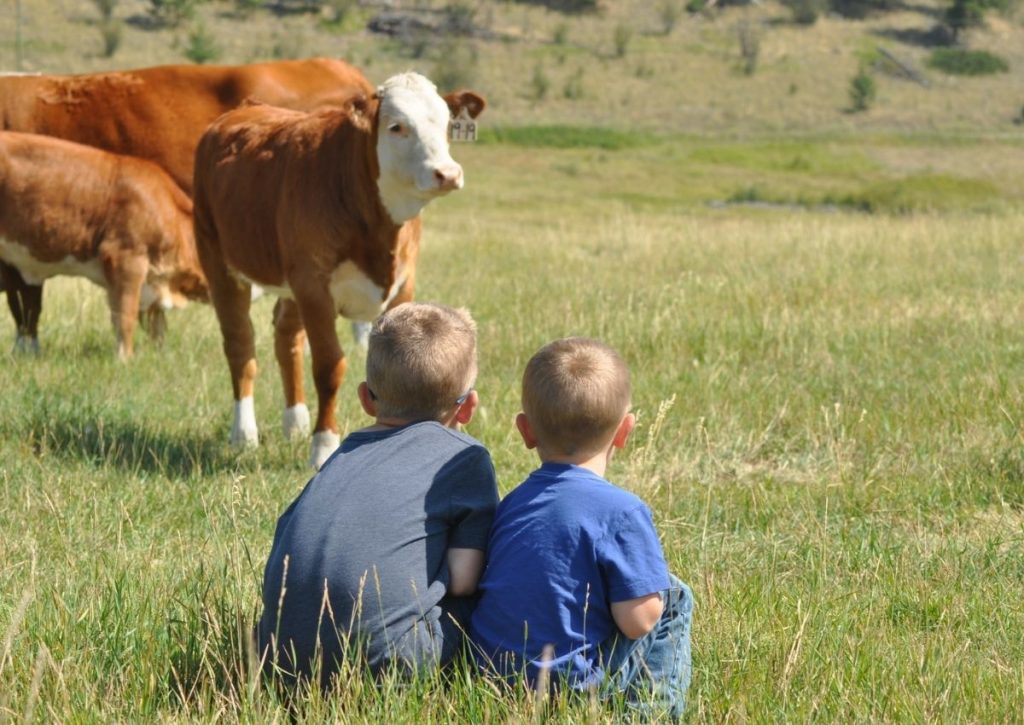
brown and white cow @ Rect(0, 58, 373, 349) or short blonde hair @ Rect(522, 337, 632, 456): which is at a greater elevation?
short blonde hair @ Rect(522, 337, 632, 456)

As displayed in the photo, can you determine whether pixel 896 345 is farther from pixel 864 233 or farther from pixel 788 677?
pixel 864 233

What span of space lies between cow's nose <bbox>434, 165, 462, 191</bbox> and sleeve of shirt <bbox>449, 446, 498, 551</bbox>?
2.72m

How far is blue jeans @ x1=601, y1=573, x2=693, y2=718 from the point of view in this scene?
10.6 feet

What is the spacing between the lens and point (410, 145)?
625 centimetres

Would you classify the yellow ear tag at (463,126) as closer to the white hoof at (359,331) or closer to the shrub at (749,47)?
the white hoof at (359,331)

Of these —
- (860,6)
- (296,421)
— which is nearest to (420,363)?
(296,421)

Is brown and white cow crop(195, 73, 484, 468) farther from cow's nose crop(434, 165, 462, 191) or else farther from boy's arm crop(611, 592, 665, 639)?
boy's arm crop(611, 592, 665, 639)

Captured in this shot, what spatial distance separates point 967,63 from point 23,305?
6703 cm

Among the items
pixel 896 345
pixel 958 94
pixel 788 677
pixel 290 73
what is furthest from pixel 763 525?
pixel 958 94

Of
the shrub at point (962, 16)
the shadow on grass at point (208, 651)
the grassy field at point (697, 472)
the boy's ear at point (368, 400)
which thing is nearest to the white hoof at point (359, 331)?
the grassy field at point (697, 472)

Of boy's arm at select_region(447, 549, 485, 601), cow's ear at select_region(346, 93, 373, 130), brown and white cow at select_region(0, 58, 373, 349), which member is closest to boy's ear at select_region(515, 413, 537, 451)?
boy's arm at select_region(447, 549, 485, 601)

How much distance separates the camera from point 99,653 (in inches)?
140

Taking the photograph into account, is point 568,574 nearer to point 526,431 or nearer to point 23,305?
point 526,431

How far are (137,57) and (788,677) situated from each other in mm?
55203
